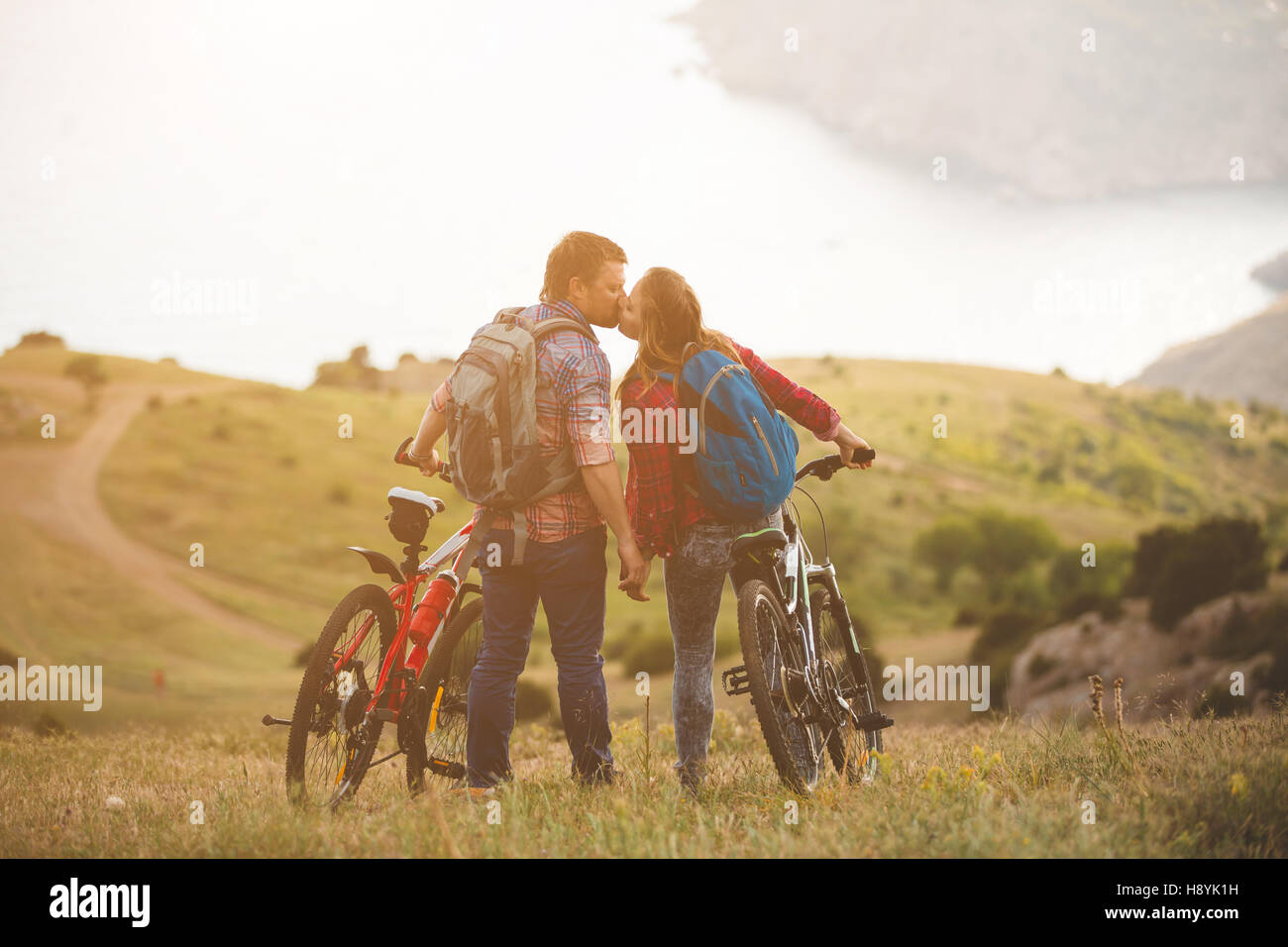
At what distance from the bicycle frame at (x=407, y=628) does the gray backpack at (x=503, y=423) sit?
1.14ft

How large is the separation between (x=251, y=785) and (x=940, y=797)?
3.15 metres

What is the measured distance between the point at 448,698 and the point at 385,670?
60cm

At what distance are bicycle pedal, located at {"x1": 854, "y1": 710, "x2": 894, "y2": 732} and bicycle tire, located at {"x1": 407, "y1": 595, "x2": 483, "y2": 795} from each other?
178 centimetres

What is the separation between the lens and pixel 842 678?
5.09 meters

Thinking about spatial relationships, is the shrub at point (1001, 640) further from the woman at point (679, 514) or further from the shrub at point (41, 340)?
the shrub at point (41, 340)

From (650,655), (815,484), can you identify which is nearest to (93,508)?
(650,655)

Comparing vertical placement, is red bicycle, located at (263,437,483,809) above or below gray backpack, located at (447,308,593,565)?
below

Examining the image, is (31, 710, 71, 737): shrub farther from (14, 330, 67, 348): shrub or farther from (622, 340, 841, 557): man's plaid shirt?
(14, 330, 67, 348): shrub

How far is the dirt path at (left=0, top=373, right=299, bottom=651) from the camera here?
3578 inches

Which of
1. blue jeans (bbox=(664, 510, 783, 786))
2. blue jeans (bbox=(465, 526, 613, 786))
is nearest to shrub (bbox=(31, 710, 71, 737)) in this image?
blue jeans (bbox=(465, 526, 613, 786))

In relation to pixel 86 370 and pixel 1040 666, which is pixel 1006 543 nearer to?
pixel 1040 666

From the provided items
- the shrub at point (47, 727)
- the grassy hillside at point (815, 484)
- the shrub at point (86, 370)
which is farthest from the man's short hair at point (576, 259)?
the shrub at point (86, 370)
